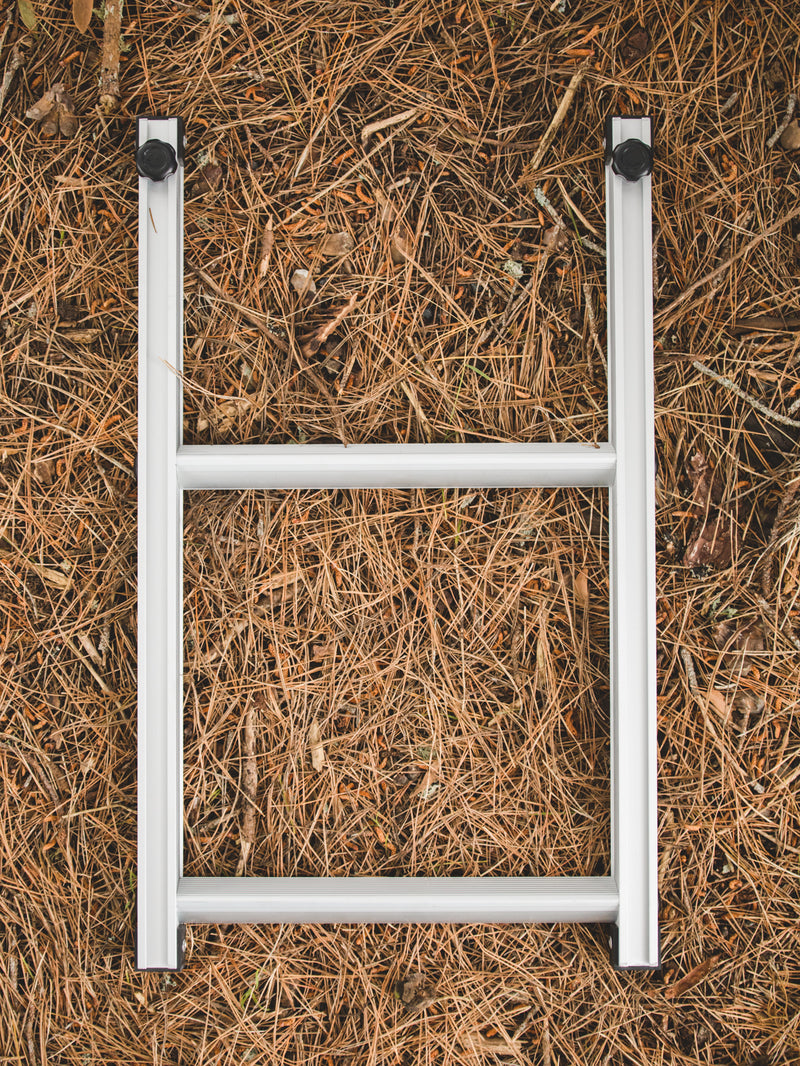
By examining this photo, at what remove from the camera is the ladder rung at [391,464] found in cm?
142

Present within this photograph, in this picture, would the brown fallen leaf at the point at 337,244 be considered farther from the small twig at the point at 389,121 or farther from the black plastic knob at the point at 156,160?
the black plastic knob at the point at 156,160

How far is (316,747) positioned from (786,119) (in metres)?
1.92

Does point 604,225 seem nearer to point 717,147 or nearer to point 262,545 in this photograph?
point 717,147

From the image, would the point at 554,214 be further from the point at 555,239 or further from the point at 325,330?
the point at 325,330

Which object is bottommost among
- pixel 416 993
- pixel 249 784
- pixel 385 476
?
pixel 416 993

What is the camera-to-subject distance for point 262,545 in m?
1.58

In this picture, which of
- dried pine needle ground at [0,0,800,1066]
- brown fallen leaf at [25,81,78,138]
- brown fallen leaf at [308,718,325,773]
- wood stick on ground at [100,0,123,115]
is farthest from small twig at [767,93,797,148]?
brown fallen leaf at [308,718,325,773]

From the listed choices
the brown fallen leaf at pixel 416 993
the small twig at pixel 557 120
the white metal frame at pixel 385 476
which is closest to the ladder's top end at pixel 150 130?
the white metal frame at pixel 385 476

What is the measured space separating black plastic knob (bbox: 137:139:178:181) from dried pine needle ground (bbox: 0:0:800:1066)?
6.5 inches

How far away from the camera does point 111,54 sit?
156 cm

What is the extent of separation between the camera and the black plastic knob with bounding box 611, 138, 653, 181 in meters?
1.41

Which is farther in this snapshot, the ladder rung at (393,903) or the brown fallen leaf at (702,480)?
the brown fallen leaf at (702,480)

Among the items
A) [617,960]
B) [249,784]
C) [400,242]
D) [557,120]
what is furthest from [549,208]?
[617,960]

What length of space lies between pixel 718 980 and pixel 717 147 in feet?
6.67
